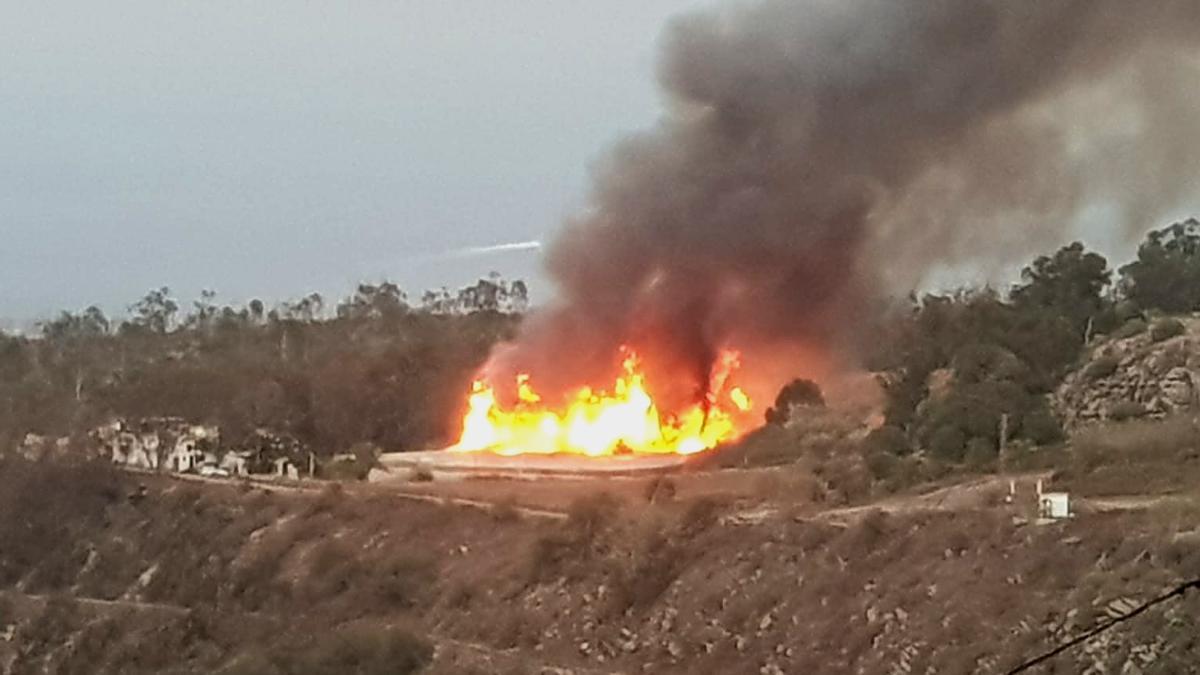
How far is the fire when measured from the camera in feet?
147

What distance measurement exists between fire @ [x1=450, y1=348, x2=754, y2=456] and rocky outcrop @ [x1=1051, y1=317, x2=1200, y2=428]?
26.5 feet

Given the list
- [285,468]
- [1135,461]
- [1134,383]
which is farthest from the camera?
[285,468]

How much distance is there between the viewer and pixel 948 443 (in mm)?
37094

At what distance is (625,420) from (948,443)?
10473mm

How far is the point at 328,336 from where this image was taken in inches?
3120

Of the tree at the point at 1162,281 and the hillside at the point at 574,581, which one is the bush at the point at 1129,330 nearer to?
the tree at the point at 1162,281

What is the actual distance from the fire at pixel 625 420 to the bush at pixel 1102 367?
8.34 meters

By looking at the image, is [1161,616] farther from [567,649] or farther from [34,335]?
[34,335]

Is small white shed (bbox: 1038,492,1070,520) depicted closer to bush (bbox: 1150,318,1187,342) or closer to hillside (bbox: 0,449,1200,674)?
hillside (bbox: 0,449,1200,674)

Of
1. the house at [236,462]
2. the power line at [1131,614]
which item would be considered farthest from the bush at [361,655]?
the power line at [1131,614]

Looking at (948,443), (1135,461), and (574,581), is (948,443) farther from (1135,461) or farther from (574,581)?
(574,581)

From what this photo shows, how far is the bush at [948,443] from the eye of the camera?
36.9m

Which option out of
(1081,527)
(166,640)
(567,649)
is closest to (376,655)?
(567,649)

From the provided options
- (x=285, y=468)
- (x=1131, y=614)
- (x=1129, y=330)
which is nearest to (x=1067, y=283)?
(x=1129, y=330)
